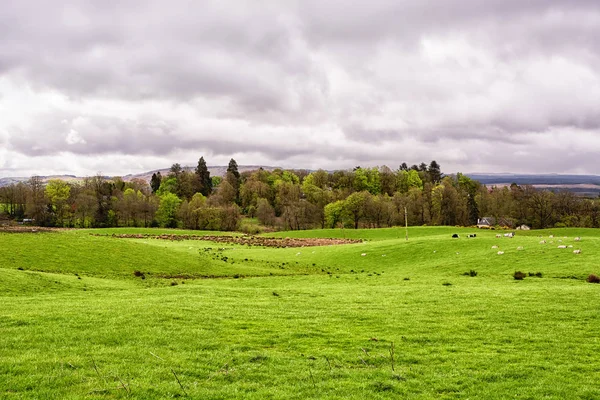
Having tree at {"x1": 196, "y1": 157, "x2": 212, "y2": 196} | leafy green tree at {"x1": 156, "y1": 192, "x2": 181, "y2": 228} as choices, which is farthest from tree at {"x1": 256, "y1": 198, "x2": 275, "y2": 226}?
tree at {"x1": 196, "y1": 157, "x2": 212, "y2": 196}

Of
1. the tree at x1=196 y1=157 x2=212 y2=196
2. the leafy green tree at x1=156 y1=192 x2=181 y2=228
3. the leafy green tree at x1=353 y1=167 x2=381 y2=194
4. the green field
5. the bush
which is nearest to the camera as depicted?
the green field

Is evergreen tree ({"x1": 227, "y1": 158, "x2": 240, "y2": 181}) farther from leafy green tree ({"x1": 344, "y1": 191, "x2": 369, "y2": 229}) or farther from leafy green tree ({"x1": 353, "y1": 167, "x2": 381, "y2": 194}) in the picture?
leafy green tree ({"x1": 344, "y1": 191, "x2": 369, "y2": 229})

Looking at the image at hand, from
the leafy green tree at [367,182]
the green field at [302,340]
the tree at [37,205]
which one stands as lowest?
the green field at [302,340]

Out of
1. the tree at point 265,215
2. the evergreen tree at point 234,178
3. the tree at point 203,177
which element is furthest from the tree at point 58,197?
the evergreen tree at point 234,178

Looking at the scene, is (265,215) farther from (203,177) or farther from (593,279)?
(593,279)

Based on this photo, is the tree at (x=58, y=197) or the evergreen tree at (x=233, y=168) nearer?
the tree at (x=58, y=197)

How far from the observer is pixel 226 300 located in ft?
66.1

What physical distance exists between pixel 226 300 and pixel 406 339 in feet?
31.8

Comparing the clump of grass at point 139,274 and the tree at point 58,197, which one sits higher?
the tree at point 58,197

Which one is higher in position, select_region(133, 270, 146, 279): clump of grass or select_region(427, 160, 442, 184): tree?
select_region(427, 160, 442, 184): tree

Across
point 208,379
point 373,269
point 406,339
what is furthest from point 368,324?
point 373,269

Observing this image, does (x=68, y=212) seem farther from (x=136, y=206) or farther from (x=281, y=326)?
(x=281, y=326)

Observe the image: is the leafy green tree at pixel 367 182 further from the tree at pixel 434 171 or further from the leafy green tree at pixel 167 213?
the leafy green tree at pixel 167 213

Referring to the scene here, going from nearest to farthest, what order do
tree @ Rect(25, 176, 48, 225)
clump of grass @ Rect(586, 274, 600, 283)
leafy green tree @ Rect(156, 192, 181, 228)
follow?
1. clump of grass @ Rect(586, 274, 600, 283)
2. tree @ Rect(25, 176, 48, 225)
3. leafy green tree @ Rect(156, 192, 181, 228)
